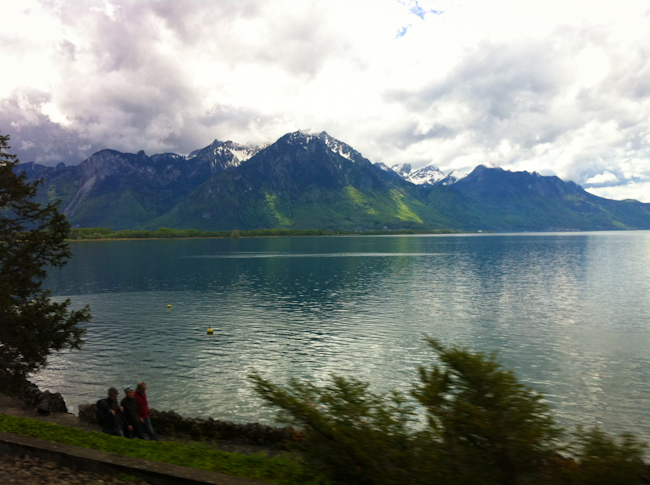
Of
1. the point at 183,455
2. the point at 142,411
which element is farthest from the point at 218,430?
the point at 183,455

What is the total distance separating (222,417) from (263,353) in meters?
15.6

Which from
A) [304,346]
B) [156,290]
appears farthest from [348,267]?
[304,346]

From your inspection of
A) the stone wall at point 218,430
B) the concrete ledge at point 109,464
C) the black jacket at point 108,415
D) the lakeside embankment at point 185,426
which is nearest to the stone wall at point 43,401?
the lakeside embankment at point 185,426

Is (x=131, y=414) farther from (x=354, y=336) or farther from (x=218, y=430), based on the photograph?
(x=354, y=336)

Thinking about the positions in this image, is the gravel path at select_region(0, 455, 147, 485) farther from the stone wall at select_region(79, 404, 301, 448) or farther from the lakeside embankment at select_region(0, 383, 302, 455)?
the stone wall at select_region(79, 404, 301, 448)

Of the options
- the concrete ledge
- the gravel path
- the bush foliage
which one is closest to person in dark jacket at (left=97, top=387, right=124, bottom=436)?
the concrete ledge

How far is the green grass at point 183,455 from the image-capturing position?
1234 cm

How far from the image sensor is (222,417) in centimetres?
2830

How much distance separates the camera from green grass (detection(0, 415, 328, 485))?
12.3 meters

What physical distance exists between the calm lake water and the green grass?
1321 centimetres

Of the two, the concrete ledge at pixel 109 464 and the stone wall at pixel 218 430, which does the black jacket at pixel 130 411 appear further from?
the concrete ledge at pixel 109 464

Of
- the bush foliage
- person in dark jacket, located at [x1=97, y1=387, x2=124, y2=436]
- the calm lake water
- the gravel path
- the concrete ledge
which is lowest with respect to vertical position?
the calm lake water

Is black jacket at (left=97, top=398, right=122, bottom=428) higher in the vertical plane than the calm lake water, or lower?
higher

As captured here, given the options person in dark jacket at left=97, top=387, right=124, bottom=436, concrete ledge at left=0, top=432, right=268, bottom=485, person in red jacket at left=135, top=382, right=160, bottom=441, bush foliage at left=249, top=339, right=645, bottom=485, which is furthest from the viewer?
person in red jacket at left=135, top=382, right=160, bottom=441
